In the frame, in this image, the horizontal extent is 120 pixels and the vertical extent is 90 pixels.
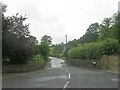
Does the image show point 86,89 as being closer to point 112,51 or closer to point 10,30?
point 10,30

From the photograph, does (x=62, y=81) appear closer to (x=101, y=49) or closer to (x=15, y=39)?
(x=15, y=39)

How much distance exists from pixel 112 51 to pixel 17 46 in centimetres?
2223

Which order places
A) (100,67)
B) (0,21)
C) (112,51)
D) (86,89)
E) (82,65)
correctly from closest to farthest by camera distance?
(86,89)
(0,21)
(112,51)
(100,67)
(82,65)

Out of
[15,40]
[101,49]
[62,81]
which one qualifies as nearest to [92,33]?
[101,49]

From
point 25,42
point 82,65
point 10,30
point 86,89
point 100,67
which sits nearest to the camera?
point 86,89

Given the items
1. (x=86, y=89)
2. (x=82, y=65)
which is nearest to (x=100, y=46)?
(x=82, y=65)

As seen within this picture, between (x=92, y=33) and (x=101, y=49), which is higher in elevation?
(x=92, y=33)

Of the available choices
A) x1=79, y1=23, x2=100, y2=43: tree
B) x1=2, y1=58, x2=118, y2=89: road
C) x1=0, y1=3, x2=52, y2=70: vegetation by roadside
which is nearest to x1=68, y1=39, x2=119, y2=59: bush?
x1=0, y1=3, x2=52, y2=70: vegetation by roadside

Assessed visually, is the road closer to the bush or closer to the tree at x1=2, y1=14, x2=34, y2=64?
the tree at x1=2, y1=14, x2=34, y2=64

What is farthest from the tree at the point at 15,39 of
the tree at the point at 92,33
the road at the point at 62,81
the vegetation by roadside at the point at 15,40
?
the tree at the point at 92,33

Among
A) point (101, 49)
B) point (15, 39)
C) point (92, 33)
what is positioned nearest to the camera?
point (15, 39)

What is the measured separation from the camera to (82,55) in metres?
80.0

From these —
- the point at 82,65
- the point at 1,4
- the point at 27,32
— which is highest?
the point at 1,4

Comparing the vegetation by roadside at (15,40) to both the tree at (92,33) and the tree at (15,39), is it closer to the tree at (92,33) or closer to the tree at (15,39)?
the tree at (15,39)
